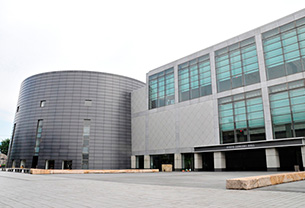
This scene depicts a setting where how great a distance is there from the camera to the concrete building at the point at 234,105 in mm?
34094

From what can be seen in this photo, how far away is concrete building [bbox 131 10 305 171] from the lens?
112 ft

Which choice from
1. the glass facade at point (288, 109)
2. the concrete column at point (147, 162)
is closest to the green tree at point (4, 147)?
the concrete column at point (147, 162)

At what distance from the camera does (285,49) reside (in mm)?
35281

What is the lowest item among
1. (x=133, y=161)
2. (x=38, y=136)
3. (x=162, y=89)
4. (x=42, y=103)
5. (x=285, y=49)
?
(x=133, y=161)

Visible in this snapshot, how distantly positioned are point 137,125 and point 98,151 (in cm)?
1078

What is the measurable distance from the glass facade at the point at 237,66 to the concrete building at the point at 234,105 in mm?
150

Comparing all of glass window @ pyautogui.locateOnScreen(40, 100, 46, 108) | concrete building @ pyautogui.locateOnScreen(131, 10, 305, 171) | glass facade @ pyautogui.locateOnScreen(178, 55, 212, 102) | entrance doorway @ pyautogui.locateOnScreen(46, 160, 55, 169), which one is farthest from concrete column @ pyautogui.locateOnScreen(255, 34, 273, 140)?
glass window @ pyautogui.locateOnScreen(40, 100, 46, 108)

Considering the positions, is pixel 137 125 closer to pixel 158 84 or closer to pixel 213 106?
pixel 158 84

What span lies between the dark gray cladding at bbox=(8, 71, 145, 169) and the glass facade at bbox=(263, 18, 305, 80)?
115ft

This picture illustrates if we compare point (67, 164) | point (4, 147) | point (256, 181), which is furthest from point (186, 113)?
point (4, 147)

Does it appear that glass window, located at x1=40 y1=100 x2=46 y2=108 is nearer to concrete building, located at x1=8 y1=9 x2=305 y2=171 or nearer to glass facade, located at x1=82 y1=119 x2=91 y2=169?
concrete building, located at x1=8 y1=9 x2=305 y2=171

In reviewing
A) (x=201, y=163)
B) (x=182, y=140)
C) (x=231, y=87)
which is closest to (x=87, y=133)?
(x=182, y=140)

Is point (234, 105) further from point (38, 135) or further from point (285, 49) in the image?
point (38, 135)

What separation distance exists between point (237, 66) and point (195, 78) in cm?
841
